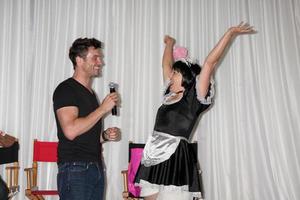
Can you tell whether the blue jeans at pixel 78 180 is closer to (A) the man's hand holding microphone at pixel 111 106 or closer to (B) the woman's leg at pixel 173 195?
(A) the man's hand holding microphone at pixel 111 106

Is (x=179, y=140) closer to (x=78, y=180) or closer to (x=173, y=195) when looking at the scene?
(x=173, y=195)

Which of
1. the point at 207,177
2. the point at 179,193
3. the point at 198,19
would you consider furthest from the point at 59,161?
the point at 198,19

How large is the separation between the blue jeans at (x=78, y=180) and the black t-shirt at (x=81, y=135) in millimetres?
33

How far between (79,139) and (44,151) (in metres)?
1.50

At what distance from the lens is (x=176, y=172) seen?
179cm

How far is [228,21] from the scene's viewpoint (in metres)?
3.79

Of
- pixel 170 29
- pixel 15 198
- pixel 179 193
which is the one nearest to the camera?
pixel 179 193

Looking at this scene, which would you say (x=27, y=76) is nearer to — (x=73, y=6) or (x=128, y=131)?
(x=73, y=6)

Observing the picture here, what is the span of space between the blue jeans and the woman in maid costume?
232 mm

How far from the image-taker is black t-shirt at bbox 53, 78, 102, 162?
1.73 meters

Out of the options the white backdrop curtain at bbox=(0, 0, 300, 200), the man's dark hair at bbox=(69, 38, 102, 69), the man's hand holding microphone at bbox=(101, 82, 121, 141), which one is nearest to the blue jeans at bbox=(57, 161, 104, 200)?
the man's hand holding microphone at bbox=(101, 82, 121, 141)

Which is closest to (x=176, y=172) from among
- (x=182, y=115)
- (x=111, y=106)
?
(x=182, y=115)

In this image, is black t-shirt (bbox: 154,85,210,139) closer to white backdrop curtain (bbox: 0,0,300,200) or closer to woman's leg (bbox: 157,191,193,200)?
woman's leg (bbox: 157,191,193,200)

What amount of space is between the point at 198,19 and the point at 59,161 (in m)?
2.43
